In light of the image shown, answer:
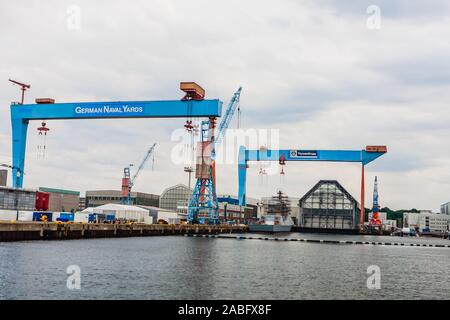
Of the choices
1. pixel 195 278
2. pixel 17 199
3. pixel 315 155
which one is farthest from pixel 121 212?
pixel 195 278

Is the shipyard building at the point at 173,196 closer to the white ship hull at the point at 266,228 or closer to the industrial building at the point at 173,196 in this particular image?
the industrial building at the point at 173,196

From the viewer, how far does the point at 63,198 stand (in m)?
157

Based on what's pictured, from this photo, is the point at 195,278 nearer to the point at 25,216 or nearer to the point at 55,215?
the point at 25,216

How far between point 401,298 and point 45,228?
40.7 metres

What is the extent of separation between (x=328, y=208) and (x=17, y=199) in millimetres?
99397

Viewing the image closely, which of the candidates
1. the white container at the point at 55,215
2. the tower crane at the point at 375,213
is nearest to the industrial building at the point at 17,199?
the white container at the point at 55,215

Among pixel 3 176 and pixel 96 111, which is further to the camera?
pixel 3 176

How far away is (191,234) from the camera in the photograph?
9094 cm

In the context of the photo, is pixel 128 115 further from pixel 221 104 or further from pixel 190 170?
pixel 190 170

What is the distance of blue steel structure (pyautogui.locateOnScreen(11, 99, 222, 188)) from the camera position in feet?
236

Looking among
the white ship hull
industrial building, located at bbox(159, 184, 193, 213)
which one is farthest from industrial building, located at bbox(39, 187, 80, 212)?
the white ship hull

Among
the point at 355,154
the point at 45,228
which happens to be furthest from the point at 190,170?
the point at 45,228

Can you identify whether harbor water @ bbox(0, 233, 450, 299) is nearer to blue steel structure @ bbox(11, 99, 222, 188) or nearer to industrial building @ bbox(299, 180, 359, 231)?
blue steel structure @ bbox(11, 99, 222, 188)

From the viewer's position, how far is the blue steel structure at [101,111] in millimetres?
71938
